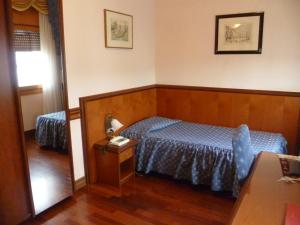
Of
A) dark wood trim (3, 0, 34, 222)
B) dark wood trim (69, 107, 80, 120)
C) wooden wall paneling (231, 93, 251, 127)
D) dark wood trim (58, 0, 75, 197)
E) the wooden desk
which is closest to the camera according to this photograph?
the wooden desk

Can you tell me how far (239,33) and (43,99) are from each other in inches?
97.6

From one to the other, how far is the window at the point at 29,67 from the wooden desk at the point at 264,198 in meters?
1.95

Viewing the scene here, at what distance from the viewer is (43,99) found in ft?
8.54

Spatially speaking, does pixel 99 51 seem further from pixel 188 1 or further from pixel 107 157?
pixel 188 1

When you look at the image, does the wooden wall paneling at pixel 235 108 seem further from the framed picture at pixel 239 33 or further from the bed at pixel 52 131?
the bed at pixel 52 131

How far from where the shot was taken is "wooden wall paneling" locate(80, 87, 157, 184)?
288cm

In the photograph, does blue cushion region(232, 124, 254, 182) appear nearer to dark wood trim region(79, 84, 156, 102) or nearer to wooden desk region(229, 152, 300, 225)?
wooden desk region(229, 152, 300, 225)

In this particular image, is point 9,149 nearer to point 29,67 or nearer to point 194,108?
point 29,67

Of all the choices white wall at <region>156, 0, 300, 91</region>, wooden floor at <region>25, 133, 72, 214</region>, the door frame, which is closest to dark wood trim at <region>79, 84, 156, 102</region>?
the door frame

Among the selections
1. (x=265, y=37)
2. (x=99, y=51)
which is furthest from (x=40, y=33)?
(x=265, y=37)

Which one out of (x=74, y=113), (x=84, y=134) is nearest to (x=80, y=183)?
(x=84, y=134)

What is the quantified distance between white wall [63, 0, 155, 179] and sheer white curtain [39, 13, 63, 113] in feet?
0.37

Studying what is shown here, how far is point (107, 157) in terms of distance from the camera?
293 cm

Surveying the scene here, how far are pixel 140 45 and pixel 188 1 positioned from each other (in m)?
0.90
